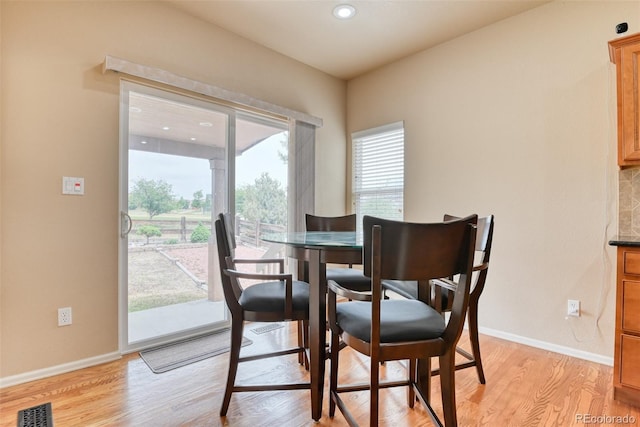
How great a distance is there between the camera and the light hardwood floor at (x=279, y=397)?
5.33 ft

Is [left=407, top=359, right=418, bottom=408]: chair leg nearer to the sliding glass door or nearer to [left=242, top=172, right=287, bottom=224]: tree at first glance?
the sliding glass door

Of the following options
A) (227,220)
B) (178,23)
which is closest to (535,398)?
(227,220)

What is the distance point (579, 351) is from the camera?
7.74 ft

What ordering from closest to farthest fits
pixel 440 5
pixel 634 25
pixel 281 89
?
pixel 634 25, pixel 440 5, pixel 281 89

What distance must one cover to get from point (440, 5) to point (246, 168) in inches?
83.3

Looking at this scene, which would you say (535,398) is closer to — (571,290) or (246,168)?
(571,290)

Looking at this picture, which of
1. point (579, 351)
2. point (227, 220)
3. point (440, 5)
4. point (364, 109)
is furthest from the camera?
point (364, 109)

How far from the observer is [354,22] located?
277 cm

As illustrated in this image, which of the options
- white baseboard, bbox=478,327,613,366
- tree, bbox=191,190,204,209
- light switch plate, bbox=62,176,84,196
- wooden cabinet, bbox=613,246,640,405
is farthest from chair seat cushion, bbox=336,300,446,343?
light switch plate, bbox=62,176,84,196

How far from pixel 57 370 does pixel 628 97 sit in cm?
389

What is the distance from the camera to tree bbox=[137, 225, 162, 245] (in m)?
2.49

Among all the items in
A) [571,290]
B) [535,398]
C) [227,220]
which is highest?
[227,220]

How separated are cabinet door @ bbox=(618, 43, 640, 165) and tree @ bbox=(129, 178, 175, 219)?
3.13m

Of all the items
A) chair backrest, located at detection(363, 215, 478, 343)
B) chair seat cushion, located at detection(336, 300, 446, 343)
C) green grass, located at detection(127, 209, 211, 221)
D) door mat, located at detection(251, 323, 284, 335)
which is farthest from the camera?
door mat, located at detection(251, 323, 284, 335)
